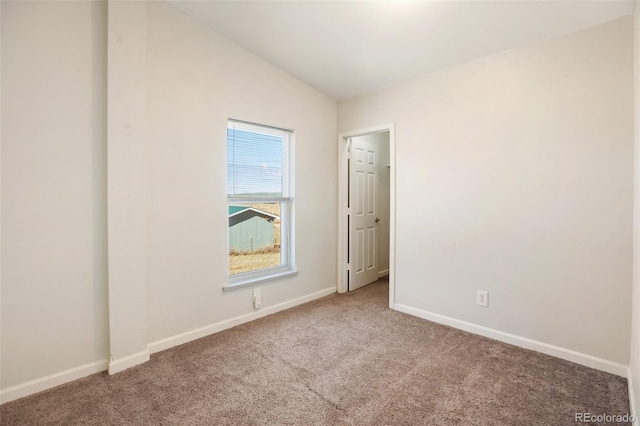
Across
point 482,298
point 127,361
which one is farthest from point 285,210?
point 482,298

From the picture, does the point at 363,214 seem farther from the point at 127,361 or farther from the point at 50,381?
the point at 50,381

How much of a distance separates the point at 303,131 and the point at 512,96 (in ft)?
6.50

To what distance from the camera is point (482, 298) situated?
8.49 ft

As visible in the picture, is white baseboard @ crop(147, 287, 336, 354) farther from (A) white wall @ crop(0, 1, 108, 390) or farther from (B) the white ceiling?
(B) the white ceiling

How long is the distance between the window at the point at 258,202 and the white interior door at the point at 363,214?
3.03 feet

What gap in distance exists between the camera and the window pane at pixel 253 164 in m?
2.82

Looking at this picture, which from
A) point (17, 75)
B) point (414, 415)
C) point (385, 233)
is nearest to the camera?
point (414, 415)

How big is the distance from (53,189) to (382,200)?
3.69 metres

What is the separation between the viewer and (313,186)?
3496 millimetres

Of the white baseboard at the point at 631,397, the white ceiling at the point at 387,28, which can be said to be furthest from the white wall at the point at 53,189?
the white baseboard at the point at 631,397

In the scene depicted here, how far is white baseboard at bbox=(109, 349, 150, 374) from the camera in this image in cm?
203

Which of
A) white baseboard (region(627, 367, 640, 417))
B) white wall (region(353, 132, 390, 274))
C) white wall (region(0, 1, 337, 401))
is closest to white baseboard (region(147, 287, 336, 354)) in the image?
white wall (region(0, 1, 337, 401))

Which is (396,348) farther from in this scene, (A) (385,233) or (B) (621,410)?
(A) (385,233)

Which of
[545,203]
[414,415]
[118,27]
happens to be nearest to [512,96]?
[545,203]
